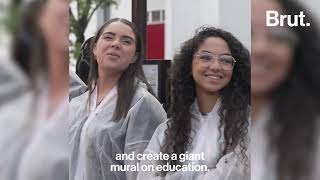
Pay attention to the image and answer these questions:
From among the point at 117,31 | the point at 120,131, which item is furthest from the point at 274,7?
the point at 120,131

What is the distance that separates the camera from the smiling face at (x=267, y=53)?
270cm

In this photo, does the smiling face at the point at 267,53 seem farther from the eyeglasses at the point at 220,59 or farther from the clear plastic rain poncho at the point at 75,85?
the clear plastic rain poncho at the point at 75,85

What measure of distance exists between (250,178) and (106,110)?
85 cm

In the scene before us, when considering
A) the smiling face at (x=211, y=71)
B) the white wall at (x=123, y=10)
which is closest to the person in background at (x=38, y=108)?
the white wall at (x=123, y=10)

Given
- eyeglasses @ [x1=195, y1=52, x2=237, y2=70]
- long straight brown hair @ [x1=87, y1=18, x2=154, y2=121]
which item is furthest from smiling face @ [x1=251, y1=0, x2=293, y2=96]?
long straight brown hair @ [x1=87, y1=18, x2=154, y2=121]

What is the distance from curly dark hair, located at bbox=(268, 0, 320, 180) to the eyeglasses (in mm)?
269

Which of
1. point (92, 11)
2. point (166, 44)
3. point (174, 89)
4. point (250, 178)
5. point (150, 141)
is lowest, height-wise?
point (250, 178)

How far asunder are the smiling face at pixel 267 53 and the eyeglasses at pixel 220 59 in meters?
0.11

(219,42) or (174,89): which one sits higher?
(219,42)

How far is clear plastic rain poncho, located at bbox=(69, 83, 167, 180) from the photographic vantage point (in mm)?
2822

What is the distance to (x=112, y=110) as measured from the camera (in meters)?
2.84

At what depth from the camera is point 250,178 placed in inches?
108

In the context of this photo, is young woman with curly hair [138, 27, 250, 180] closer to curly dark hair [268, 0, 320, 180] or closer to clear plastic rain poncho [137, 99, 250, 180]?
clear plastic rain poncho [137, 99, 250, 180]

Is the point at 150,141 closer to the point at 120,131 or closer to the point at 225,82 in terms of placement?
the point at 120,131
